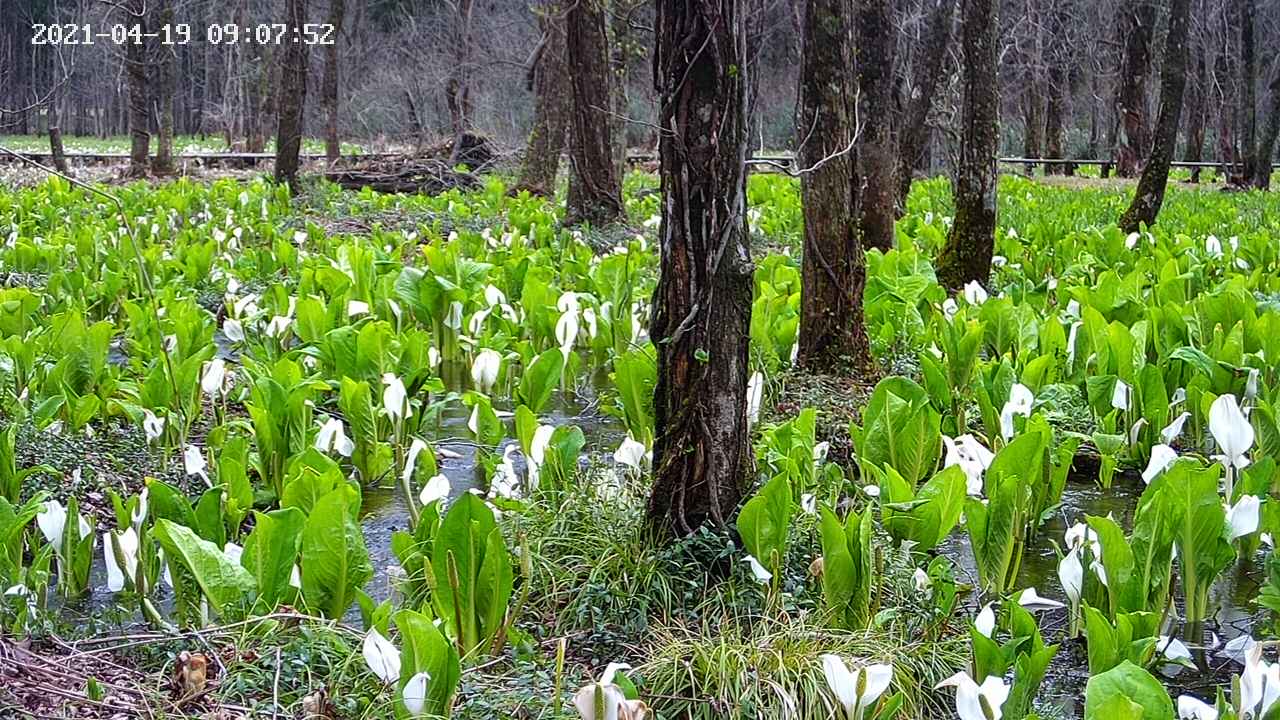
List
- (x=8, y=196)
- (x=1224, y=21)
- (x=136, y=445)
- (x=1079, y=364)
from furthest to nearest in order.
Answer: (x=1224, y=21)
(x=8, y=196)
(x=1079, y=364)
(x=136, y=445)

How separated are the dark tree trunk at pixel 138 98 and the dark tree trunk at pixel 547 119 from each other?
5.28 meters

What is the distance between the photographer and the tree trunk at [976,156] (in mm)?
7281

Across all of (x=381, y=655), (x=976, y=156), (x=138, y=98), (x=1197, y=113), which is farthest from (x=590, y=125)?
(x=1197, y=113)

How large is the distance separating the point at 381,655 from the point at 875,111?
16.2 ft

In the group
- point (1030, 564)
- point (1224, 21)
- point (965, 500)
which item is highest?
point (1224, 21)

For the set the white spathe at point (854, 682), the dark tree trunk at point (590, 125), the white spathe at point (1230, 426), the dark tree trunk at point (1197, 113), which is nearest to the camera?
the white spathe at point (854, 682)

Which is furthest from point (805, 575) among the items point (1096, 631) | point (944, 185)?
point (944, 185)

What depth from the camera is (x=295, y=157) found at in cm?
1391

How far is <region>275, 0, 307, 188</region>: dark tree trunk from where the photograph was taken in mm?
13391

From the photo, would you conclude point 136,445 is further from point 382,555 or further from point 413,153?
point 413,153

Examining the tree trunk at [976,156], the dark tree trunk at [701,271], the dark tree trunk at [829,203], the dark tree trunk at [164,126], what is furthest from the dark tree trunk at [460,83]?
the dark tree trunk at [701,271]

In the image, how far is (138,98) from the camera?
1648 cm

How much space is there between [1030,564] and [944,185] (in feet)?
47.1

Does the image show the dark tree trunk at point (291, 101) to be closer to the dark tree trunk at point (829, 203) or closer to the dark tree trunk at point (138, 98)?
the dark tree trunk at point (138, 98)
